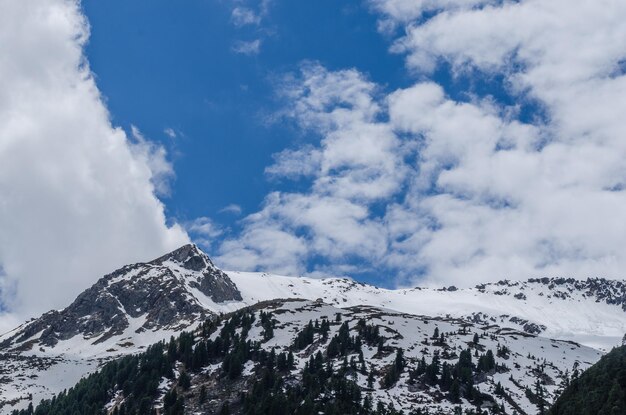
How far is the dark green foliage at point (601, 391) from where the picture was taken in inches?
4055

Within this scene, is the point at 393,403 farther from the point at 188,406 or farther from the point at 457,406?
the point at 188,406

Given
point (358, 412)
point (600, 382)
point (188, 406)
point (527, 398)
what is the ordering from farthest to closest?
1. point (527, 398)
2. point (188, 406)
3. point (358, 412)
4. point (600, 382)

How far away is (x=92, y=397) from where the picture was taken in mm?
196375

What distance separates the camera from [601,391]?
109 meters

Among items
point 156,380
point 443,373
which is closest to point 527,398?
point 443,373

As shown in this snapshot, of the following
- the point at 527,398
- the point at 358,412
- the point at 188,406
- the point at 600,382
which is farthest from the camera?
the point at 527,398

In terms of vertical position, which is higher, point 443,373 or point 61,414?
point 443,373

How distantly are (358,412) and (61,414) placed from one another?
308 feet

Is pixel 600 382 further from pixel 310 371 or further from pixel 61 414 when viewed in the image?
pixel 61 414

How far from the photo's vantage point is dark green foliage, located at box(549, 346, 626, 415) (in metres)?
103

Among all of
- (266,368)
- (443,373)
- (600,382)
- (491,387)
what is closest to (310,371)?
(266,368)

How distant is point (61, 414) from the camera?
617 ft

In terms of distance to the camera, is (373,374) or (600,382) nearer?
(600,382)

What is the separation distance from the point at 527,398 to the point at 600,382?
277 feet
